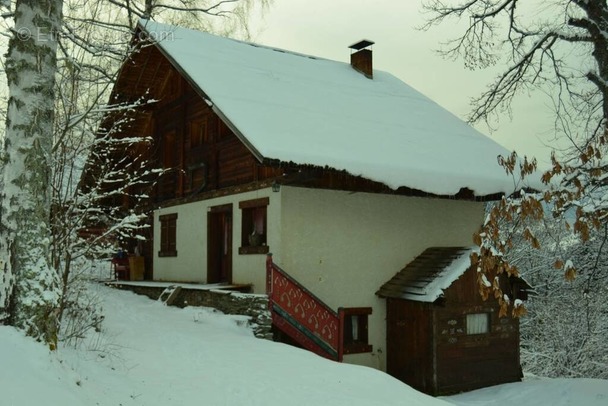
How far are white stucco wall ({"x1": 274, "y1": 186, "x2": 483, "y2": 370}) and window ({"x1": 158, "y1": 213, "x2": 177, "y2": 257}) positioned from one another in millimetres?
5742

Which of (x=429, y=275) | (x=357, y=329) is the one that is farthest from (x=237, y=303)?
(x=429, y=275)

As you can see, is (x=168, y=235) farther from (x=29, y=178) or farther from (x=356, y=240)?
(x=29, y=178)

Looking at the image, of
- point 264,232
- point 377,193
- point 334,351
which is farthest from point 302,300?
point 377,193

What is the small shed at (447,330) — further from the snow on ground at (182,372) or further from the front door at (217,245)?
the front door at (217,245)

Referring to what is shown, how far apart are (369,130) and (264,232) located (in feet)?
12.1

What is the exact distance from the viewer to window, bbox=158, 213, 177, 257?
56.6 ft

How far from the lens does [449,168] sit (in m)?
14.0

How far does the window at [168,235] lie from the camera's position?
1727cm

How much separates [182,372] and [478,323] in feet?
26.8

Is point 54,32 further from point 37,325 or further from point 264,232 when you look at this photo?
point 264,232

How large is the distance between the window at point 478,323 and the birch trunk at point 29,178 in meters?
9.69

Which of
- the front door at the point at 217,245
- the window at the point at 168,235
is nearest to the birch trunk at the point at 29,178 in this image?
the front door at the point at 217,245

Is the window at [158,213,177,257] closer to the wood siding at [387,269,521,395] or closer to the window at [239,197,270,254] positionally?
the window at [239,197,270,254]

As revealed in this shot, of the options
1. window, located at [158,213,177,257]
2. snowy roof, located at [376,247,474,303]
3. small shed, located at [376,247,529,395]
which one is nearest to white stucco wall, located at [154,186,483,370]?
snowy roof, located at [376,247,474,303]
